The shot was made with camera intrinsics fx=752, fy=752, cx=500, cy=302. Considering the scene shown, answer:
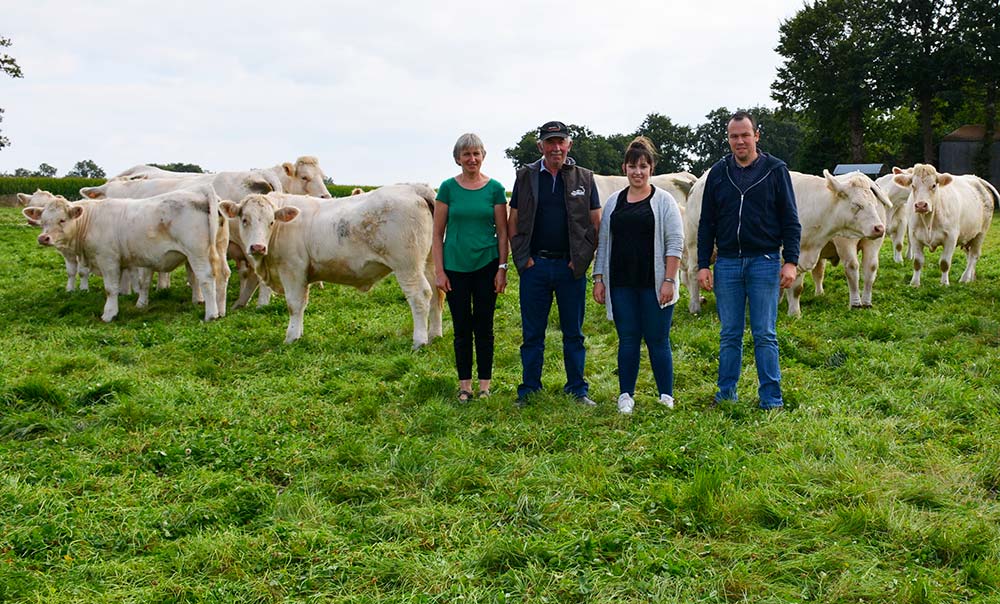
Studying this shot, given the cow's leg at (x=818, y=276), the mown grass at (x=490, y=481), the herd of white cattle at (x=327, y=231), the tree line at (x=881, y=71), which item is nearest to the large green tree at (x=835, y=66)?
the tree line at (x=881, y=71)

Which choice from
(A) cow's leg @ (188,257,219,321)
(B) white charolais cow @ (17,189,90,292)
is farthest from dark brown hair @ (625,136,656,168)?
(B) white charolais cow @ (17,189,90,292)

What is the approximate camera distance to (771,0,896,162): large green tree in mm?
44031

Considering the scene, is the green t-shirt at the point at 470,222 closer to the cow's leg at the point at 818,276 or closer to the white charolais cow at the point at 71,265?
the cow's leg at the point at 818,276

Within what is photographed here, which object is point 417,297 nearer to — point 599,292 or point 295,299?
point 295,299

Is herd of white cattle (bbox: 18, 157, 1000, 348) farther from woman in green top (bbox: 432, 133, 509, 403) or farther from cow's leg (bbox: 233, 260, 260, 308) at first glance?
woman in green top (bbox: 432, 133, 509, 403)

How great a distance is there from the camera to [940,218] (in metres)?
12.5

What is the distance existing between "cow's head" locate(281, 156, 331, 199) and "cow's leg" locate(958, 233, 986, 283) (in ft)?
39.4

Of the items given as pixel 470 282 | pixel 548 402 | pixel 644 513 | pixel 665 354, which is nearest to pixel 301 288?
pixel 470 282

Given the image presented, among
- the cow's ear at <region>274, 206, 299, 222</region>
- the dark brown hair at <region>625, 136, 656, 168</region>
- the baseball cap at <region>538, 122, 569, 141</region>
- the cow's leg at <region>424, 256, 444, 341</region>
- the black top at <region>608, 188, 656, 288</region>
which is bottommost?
the cow's leg at <region>424, 256, 444, 341</region>

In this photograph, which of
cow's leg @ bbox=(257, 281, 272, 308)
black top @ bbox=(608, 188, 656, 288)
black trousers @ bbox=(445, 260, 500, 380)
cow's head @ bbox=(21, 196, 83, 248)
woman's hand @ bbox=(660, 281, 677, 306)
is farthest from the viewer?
cow's leg @ bbox=(257, 281, 272, 308)

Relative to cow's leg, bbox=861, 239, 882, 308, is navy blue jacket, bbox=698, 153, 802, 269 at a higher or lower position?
higher

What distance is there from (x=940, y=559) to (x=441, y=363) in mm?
5168

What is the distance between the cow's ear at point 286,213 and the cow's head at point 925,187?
983 cm

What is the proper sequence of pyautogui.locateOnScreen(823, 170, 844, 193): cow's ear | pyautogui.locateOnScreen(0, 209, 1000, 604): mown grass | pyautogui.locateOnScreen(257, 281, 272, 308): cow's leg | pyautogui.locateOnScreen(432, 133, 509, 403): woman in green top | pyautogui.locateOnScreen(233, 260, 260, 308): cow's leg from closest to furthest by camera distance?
pyautogui.locateOnScreen(0, 209, 1000, 604): mown grass → pyautogui.locateOnScreen(432, 133, 509, 403): woman in green top → pyautogui.locateOnScreen(823, 170, 844, 193): cow's ear → pyautogui.locateOnScreen(257, 281, 272, 308): cow's leg → pyautogui.locateOnScreen(233, 260, 260, 308): cow's leg
